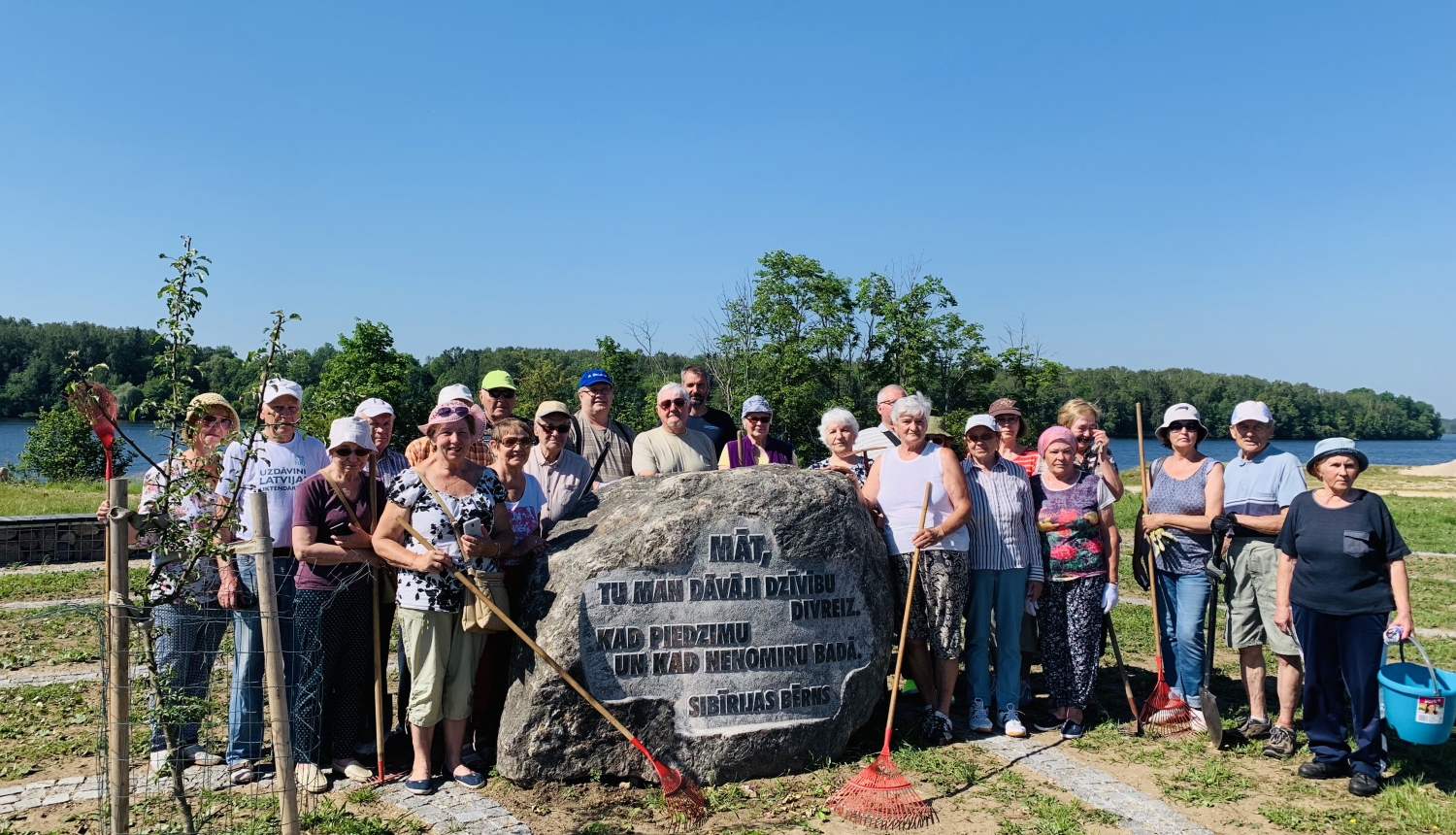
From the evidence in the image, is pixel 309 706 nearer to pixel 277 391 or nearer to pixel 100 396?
pixel 277 391

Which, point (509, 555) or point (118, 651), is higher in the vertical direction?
point (509, 555)

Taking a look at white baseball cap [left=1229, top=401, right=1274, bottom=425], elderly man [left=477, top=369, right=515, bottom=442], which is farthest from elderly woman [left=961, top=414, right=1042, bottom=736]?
elderly man [left=477, top=369, right=515, bottom=442]

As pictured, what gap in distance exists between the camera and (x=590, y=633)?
176 inches

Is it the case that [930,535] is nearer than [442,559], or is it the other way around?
[442,559]

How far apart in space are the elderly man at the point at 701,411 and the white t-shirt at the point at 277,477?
102 inches

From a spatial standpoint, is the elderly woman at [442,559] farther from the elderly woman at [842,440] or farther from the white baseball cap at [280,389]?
the elderly woman at [842,440]

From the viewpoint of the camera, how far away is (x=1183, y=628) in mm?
5379

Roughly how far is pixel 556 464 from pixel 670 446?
0.73m

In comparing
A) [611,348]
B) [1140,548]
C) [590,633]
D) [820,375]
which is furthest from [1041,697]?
[611,348]

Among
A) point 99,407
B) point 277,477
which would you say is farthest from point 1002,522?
point 99,407

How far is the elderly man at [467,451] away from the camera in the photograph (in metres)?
4.74

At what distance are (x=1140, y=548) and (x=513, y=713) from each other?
3861mm

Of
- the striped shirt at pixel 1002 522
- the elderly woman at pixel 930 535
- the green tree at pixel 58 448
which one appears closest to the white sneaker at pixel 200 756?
the elderly woman at pixel 930 535

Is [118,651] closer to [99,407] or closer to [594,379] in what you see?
[99,407]
